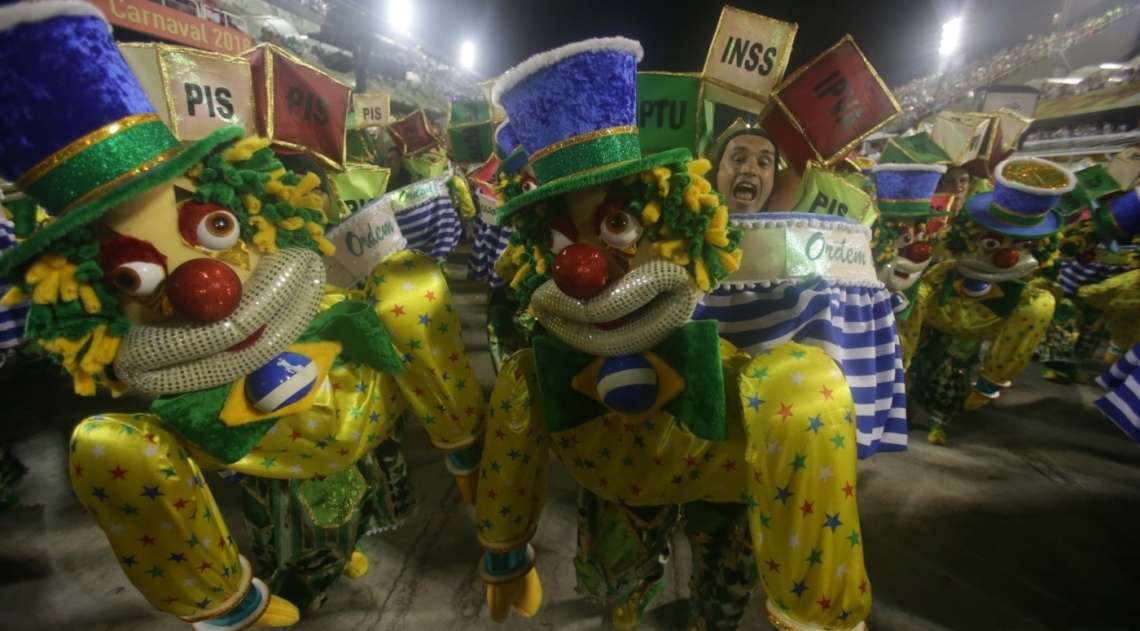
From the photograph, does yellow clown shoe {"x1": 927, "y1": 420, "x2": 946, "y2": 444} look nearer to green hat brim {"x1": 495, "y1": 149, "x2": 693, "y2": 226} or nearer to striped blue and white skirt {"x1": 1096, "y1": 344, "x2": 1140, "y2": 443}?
striped blue and white skirt {"x1": 1096, "y1": 344, "x2": 1140, "y2": 443}

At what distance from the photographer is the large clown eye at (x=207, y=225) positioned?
0.97 metres

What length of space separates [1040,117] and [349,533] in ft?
28.2

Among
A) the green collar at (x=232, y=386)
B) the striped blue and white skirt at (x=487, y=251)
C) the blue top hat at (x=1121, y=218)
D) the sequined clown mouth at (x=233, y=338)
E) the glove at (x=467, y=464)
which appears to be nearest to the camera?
the sequined clown mouth at (x=233, y=338)

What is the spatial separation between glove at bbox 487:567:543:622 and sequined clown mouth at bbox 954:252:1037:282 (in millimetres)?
2661

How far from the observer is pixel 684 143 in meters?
1.46

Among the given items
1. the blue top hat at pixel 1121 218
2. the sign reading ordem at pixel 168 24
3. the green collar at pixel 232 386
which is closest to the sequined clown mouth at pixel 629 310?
the green collar at pixel 232 386

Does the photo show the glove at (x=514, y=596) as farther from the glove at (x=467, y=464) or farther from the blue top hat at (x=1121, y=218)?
the blue top hat at (x=1121, y=218)

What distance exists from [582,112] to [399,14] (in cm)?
2149

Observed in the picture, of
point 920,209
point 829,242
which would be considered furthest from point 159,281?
point 920,209

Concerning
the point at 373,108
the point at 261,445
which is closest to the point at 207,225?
the point at 261,445

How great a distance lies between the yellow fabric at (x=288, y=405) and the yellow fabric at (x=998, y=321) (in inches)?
114

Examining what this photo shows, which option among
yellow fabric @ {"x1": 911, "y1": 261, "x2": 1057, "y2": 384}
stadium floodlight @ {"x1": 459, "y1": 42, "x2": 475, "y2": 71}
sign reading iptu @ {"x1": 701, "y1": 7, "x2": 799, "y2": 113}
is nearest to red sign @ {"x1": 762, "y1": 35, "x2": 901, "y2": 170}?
sign reading iptu @ {"x1": 701, "y1": 7, "x2": 799, "y2": 113}

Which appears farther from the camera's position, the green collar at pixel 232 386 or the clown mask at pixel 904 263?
the clown mask at pixel 904 263

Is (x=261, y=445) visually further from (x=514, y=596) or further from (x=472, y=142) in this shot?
(x=472, y=142)
